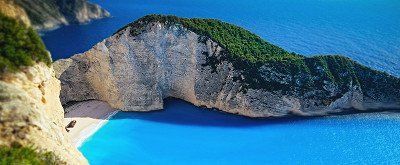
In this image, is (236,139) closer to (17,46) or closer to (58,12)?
(17,46)

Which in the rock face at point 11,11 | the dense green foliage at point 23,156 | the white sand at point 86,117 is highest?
the rock face at point 11,11

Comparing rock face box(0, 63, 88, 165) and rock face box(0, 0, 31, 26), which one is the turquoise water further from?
rock face box(0, 0, 31, 26)

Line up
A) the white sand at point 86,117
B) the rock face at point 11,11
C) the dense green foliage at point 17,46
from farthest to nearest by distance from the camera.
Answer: the white sand at point 86,117 → the rock face at point 11,11 → the dense green foliage at point 17,46

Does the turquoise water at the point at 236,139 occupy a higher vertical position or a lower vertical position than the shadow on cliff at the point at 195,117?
lower

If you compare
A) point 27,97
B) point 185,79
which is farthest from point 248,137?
point 27,97

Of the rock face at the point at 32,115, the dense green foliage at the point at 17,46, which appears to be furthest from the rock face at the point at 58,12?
the rock face at the point at 32,115

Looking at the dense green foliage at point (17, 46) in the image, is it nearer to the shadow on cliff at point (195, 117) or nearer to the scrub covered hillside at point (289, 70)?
the scrub covered hillside at point (289, 70)
